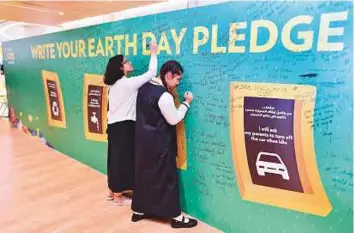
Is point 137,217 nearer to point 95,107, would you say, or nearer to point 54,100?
point 95,107

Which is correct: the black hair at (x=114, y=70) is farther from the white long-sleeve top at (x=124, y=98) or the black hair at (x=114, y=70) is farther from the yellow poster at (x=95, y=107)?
the yellow poster at (x=95, y=107)

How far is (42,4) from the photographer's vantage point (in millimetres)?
4891

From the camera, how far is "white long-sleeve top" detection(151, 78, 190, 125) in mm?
2395

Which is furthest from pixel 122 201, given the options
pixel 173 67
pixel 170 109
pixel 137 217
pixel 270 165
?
pixel 270 165

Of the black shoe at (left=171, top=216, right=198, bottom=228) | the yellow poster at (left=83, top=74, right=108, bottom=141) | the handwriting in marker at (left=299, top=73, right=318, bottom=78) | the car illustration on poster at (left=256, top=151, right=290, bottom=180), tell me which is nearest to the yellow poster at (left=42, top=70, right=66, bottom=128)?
the yellow poster at (left=83, top=74, right=108, bottom=141)

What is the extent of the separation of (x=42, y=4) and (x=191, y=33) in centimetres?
348

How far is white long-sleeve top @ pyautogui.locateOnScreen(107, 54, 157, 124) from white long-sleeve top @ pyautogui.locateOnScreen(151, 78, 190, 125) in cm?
36

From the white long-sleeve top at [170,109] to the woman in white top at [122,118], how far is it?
0.31m

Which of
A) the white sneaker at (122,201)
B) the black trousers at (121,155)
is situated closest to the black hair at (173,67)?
the black trousers at (121,155)

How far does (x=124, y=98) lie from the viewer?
2791 mm

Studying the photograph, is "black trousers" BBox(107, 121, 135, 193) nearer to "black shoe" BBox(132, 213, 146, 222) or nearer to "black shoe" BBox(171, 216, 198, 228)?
"black shoe" BBox(132, 213, 146, 222)

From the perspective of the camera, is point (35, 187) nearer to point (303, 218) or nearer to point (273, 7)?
point (303, 218)

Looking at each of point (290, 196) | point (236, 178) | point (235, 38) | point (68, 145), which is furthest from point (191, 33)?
point (68, 145)

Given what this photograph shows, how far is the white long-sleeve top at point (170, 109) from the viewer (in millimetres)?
2395
